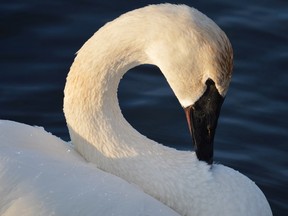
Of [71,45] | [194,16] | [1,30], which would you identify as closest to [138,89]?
[71,45]

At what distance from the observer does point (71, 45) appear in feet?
29.0

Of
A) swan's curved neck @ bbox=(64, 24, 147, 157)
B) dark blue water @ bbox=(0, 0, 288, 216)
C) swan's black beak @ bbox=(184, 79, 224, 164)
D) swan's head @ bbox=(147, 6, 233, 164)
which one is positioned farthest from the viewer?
dark blue water @ bbox=(0, 0, 288, 216)

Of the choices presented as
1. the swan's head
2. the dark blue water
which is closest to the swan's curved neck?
the swan's head

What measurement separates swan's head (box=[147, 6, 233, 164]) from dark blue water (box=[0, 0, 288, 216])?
1.85 metres

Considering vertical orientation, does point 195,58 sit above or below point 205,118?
above

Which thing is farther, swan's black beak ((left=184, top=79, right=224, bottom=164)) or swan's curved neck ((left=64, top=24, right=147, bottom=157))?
swan's curved neck ((left=64, top=24, right=147, bottom=157))

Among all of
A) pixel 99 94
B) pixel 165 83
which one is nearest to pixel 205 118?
pixel 99 94

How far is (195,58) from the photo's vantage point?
5.45 metres

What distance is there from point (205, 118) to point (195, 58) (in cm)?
41

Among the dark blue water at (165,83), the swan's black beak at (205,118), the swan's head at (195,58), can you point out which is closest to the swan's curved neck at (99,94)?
the swan's head at (195,58)

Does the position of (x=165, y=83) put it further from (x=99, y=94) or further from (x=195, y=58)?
(x=195, y=58)

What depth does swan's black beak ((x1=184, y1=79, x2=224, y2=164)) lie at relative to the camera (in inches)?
219

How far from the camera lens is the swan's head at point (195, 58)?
5398mm

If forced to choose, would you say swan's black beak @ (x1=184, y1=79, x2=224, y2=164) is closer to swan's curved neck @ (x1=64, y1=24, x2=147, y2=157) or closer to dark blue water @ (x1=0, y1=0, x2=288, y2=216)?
swan's curved neck @ (x1=64, y1=24, x2=147, y2=157)
